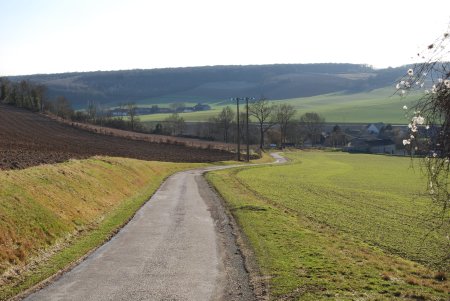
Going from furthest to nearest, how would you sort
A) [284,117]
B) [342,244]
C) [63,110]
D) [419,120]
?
[284,117], [63,110], [342,244], [419,120]

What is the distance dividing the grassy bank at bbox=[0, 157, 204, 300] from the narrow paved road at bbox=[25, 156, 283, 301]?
1.00m

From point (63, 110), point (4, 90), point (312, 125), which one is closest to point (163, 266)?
point (63, 110)

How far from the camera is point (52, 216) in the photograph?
22.0m

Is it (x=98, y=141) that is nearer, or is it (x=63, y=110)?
(x=98, y=141)

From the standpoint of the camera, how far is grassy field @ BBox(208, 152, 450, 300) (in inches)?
583

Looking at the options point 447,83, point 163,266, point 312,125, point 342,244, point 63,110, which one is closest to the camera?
point 447,83

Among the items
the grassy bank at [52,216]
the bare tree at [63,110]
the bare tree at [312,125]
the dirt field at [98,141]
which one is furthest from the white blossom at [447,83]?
the bare tree at [312,125]

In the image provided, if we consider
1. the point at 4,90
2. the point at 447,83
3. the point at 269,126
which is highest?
the point at 4,90

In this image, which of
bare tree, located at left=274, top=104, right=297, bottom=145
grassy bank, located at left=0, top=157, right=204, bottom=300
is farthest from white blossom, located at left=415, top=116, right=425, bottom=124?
bare tree, located at left=274, top=104, right=297, bottom=145

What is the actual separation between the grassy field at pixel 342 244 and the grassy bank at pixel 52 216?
7084 mm

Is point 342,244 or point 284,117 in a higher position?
point 284,117

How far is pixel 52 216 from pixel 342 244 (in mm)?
12787

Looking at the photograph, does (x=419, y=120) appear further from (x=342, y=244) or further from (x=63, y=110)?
(x=63, y=110)

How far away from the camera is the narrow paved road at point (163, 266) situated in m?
14.4
